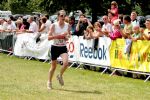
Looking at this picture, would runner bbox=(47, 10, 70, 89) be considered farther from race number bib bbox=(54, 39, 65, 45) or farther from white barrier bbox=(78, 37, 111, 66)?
white barrier bbox=(78, 37, 111, 66)

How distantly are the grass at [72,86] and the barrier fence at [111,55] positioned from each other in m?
0.41

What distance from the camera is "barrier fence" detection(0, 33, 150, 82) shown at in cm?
1387

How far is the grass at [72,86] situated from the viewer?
10547 mm

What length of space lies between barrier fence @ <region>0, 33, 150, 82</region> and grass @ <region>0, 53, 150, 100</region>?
415mm

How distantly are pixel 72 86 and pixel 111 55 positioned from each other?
11.0 ft

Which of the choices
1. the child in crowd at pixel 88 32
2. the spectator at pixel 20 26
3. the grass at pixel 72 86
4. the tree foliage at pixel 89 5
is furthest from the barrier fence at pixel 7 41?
the tree foliage at pixel 89 5

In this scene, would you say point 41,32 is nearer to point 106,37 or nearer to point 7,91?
point 106,37

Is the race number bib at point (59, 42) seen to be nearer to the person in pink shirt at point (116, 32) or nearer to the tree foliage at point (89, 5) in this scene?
the person in pink shirt at point (116, 32)

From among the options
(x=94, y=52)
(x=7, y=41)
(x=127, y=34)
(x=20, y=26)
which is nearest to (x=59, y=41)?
(x=127, y=34)

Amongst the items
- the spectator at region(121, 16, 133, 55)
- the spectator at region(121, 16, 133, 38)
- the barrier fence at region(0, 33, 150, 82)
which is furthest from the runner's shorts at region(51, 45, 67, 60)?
the spectator at region(121, 16, 133, 38)

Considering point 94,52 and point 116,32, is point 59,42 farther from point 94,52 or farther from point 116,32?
point 94,52

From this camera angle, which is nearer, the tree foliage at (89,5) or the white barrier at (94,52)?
the white barrier at (94,52)

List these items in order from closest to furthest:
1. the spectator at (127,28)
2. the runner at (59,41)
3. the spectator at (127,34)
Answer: the runner at (59,41) < the spectator at (127,34) < the spectator at (127,28)

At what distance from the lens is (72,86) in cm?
1230
